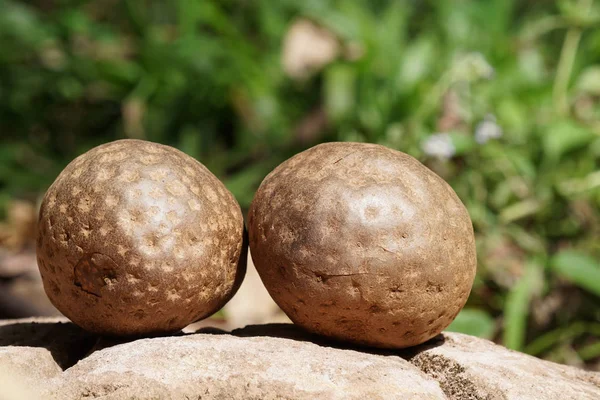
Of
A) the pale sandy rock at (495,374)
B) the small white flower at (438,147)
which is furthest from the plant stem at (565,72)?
the pale sandy rock at (495,374)

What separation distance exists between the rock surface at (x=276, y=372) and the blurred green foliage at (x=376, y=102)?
1856mm

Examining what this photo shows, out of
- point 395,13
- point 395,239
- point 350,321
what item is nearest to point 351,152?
point 395,239

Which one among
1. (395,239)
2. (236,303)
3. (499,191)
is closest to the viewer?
(395,239)

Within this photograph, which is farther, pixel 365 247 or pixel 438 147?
pixel 438 147

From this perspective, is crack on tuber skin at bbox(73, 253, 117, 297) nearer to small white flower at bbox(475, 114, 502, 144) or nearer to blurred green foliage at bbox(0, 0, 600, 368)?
blurred green foliage at bbox(0, 0, 600, 368)

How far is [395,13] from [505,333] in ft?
10.6

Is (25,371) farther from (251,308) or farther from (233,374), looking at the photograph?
(251,308)

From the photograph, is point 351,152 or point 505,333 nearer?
point 351,152

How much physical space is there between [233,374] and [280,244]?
0.51 metres

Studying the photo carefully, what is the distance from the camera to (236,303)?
4.86 metres

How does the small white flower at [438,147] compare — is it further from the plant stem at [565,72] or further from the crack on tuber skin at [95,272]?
the crack on tuber skin at [95,272]

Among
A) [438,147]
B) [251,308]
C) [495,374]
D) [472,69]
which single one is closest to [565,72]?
[472,69]

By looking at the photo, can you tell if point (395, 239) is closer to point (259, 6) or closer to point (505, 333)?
point (505, 333)

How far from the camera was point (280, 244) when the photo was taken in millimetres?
2738
